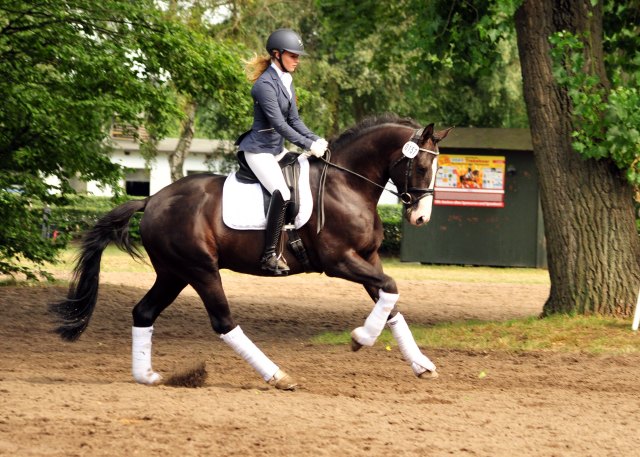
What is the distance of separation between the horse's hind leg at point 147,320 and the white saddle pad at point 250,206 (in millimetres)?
843

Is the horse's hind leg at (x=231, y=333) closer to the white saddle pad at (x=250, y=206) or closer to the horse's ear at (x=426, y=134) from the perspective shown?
the white saddle pad at (x=250, y=206)

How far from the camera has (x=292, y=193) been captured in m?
5.96

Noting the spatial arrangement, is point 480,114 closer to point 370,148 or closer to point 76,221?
point 76,221

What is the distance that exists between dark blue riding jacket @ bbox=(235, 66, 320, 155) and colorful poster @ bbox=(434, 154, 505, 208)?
42.1 feet

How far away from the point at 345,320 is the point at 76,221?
476 cm

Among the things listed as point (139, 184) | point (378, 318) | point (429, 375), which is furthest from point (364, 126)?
point (139, 184)

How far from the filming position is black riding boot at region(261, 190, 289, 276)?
5.85m

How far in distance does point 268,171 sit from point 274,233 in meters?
0.53

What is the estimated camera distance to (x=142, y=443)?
13.4ft

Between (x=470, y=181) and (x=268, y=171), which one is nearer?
(x=268, y=171)

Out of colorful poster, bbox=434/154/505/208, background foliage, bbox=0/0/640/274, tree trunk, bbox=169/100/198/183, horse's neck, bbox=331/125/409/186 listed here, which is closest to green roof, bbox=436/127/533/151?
colorful poster, bbox=434/154/505/208

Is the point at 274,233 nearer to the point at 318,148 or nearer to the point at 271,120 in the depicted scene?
the point at 318,148

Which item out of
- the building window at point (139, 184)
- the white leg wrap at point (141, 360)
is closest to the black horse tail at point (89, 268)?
the white leg wrap at point (141, 360)

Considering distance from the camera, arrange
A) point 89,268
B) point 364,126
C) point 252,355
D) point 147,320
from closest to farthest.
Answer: point 252,355
point 147,320
point 364,126
point 89,268
